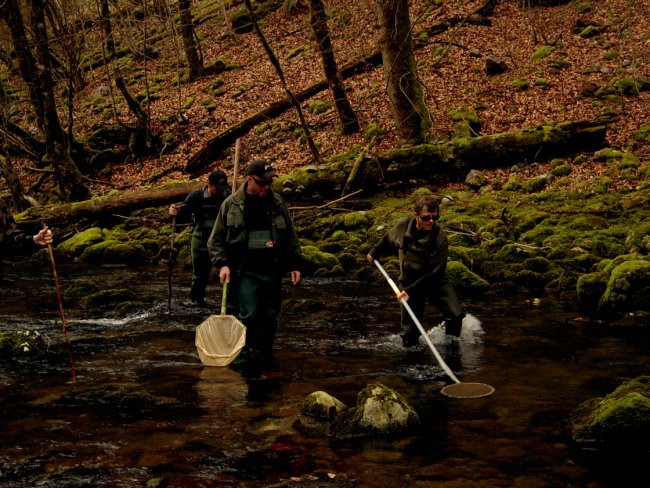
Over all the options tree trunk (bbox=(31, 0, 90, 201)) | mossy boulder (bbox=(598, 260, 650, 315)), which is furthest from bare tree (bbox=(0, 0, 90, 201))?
mossy boulder (bbox=(598, 260, 650, 315))

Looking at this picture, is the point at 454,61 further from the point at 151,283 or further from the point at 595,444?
the point at 595,444

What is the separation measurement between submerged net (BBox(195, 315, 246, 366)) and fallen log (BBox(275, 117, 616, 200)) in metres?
9.83

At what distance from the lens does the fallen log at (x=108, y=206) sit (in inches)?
680

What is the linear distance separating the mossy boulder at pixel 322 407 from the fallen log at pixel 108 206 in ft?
40.1

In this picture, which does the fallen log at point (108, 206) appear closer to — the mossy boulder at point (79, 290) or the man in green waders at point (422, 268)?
the mossy boulder at point (79, 290)

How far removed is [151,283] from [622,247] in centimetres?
856

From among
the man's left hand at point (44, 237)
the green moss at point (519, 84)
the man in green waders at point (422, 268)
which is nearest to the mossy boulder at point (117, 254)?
the man's left hand at point (44, 237)

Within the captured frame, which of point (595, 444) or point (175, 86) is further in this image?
point (175, 86)

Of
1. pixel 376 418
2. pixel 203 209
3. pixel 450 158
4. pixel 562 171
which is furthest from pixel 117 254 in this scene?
pixel 376 418

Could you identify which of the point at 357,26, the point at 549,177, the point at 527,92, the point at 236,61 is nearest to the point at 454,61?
the point at 527,92

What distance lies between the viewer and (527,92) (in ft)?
66.1

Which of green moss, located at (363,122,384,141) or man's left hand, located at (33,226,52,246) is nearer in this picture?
man's left hand, located at (33,226,52,246)

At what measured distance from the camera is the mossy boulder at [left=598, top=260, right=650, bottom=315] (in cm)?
852

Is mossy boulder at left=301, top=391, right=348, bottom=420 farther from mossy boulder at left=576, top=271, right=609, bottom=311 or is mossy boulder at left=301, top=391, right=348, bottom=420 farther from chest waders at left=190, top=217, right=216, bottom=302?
mossy boulder at left=576, top=271, right=609, bottom=311
